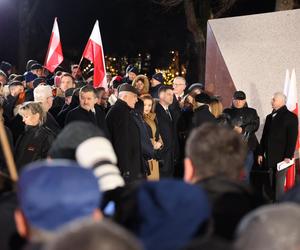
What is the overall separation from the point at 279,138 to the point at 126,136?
8.02ft

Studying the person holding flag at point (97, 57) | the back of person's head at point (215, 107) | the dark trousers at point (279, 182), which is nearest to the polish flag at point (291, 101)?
the dark trousers at point (279, 182)

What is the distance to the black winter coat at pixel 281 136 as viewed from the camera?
10.7 m

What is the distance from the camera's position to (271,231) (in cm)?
266

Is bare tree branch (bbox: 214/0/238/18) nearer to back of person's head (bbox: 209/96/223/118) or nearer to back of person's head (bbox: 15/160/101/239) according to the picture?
back of person's head (bbox: 209/96/223/118)

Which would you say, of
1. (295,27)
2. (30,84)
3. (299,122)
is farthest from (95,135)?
(30,84)

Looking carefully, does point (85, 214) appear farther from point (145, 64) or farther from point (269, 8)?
point (145, 64)

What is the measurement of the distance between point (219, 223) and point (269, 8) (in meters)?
26.2

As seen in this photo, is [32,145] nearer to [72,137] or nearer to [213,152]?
[72,137]

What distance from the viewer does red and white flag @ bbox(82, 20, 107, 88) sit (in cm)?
1223

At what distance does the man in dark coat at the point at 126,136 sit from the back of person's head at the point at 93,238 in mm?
7256

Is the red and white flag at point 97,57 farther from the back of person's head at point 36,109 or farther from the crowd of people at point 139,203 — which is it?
the crowd of people at point 139,203

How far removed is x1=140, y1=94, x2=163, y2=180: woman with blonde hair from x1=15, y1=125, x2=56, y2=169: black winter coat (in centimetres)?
257

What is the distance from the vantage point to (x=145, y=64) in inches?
1271

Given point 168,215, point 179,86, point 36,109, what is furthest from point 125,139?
point 168,215
